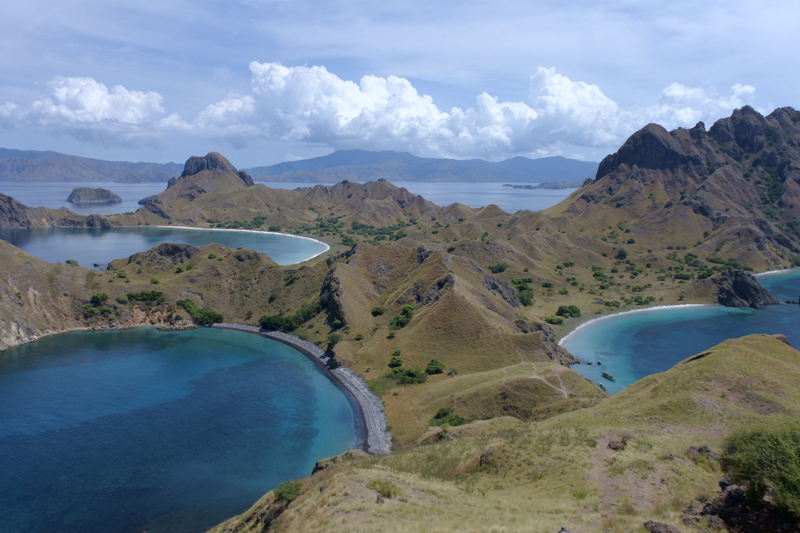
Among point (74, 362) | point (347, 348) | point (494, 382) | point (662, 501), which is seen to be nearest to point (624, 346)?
point (494, 382)

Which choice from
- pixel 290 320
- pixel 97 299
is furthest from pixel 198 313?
pixel 290 320

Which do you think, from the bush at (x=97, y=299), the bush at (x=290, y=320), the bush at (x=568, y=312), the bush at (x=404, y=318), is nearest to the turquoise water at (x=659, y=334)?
the bush at (x=568, y=312)

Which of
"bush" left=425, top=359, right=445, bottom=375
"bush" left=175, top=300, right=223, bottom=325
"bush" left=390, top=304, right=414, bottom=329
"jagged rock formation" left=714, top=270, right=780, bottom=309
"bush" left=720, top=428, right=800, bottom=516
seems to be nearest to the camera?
"bush" left=720, top=428, right=800, bottom=516

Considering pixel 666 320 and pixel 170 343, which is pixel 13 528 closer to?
pixel 170 343

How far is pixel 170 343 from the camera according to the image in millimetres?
95062

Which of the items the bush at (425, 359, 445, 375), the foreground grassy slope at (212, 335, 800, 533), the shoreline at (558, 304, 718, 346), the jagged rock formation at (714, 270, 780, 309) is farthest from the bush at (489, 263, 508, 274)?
the foreground grassy slope at (212, 335, 800, 533)

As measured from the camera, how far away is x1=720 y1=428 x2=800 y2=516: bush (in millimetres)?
20344

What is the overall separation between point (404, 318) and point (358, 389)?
21746mm

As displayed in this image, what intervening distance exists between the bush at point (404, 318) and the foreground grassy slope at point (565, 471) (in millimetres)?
42109

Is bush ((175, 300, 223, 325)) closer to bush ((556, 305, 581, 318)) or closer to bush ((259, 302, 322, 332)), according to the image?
bush ((259, 302, 322, 332))

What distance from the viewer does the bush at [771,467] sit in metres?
20.3

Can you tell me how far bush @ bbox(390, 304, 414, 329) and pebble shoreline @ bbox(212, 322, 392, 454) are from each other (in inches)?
597

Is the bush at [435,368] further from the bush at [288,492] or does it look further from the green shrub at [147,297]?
the green shrub at [147,297]

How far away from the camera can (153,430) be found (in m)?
59.2
